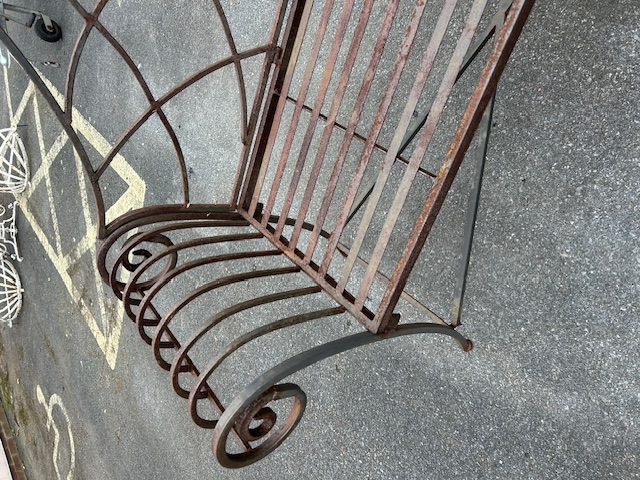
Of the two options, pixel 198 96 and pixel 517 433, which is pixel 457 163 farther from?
pixel 198 96

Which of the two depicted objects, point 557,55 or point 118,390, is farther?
point 118,390

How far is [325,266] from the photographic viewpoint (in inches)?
53.6

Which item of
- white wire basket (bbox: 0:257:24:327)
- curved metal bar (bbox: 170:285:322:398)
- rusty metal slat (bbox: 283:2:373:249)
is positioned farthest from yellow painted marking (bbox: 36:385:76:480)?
rusty metal slat (bbox: 283:2:373:249)

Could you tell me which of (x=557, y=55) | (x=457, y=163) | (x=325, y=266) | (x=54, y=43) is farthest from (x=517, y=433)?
(x=54, y=43)

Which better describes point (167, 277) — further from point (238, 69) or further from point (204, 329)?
point (238, 69)

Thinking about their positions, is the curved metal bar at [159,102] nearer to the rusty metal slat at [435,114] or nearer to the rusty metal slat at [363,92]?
the rusty metal slat at [363,92]

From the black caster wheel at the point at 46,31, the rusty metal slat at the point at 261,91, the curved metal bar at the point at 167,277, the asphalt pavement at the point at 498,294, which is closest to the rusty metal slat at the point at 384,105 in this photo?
the curved metal bar at the point at 167,277

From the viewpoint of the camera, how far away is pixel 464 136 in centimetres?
103

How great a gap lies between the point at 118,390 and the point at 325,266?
8.60ft

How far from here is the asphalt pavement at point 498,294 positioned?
143cm

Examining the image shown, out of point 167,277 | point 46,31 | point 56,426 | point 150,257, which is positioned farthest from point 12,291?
point 167,277

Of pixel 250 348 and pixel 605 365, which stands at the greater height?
pixel 605 365

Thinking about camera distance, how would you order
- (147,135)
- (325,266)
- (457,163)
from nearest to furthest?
(457,163) < (325,266) < (147,135)

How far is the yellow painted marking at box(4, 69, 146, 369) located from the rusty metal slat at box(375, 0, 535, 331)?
2361 mm
